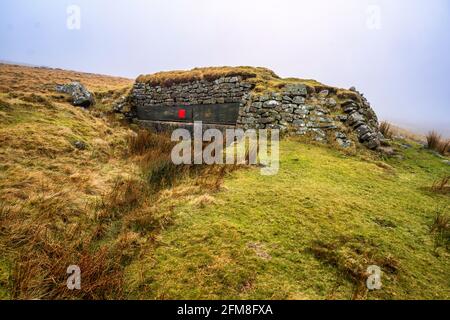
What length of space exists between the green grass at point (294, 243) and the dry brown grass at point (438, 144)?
532cm

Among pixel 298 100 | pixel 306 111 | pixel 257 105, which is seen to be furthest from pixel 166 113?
pixel 306 111

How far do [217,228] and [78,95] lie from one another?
13.2 m

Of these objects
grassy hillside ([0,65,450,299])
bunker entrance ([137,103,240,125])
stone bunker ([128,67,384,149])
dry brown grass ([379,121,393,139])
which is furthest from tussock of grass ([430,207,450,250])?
bunker entrance ([137,103,240,125])

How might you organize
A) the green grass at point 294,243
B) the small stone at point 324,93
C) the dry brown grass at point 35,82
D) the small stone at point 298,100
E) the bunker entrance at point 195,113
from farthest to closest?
the dry brown grass at point 35,82, the bunker entrance at point 195,113, the small stone at point 324,93, the small stone at point 298,100, the green grass at point 294,243

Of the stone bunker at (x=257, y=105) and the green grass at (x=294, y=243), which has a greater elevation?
the stone bunker at (x=257, y=105)

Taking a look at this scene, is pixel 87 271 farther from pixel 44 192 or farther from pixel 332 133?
pixel 332 133

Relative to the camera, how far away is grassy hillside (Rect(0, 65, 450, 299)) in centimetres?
274

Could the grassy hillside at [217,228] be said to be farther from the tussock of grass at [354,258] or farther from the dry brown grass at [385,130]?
the dry brown grass at [385,130]

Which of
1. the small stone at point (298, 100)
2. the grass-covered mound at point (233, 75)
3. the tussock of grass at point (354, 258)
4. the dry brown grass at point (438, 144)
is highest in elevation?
the grass-covered mound at point (233, 75)

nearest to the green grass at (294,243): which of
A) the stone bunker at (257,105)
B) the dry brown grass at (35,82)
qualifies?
the stone bunker at (257,105)

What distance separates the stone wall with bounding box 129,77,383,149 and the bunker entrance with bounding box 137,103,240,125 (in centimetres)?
34

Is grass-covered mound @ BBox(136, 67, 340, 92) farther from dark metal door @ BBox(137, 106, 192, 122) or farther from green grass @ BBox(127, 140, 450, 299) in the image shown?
green grass @ BBox(127, 140, 450, 299)

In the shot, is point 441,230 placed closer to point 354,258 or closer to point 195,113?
point 354,258

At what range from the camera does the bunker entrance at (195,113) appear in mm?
10762
